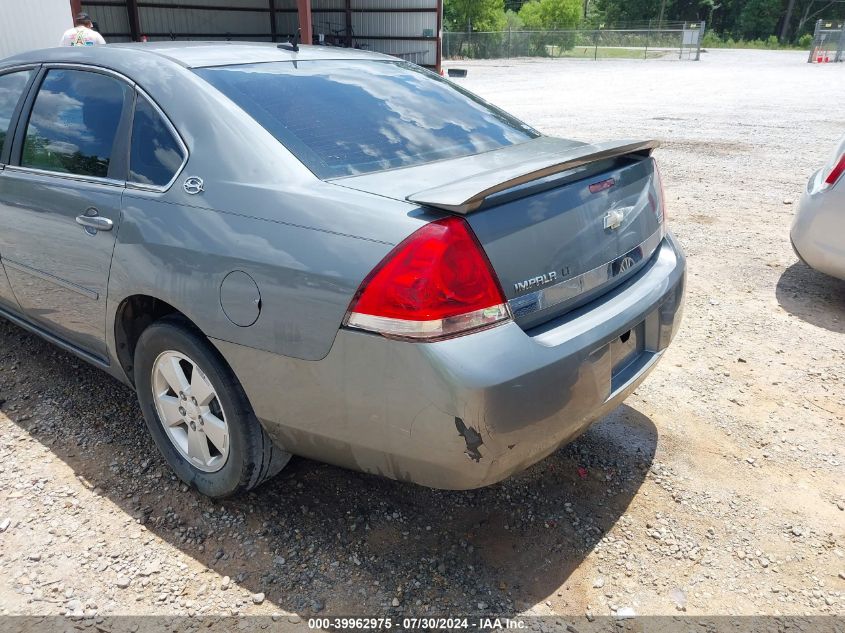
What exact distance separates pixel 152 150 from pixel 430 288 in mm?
1334

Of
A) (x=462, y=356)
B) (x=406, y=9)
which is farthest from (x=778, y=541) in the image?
(x=406, y=9)

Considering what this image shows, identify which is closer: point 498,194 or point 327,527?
point 498,194

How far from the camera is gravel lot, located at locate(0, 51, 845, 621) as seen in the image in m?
2.27

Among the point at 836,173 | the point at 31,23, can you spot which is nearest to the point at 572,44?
the point at 31,23

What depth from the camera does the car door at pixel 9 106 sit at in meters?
3.26

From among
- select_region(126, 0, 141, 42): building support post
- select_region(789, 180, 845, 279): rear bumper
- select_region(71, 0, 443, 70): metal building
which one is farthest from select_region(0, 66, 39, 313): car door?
select_region(126, 0, 141, 42): building support post

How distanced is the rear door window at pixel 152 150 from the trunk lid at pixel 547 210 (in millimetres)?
698

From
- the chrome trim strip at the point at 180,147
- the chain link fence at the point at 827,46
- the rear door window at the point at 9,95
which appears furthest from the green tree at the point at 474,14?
the chrome trim strip at the point at 180,147

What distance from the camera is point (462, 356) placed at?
74.9 inches

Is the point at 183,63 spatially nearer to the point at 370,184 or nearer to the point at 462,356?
the point at 370,184

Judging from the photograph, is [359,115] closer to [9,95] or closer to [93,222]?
[93,222]

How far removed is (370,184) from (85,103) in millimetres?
1534

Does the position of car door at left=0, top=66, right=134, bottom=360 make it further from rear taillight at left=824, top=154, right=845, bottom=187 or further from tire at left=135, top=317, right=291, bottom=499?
rear taillight at left=824, top=154, right=845, bottom=187

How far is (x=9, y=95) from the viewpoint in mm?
3352
